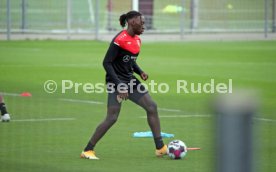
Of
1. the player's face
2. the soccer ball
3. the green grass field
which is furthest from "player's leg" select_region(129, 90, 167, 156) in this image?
the player's face

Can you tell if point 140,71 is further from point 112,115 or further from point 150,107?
point 112,115

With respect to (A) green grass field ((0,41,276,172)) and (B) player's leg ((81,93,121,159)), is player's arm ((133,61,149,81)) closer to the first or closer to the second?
(B) player's leg ((81,93,121,159))

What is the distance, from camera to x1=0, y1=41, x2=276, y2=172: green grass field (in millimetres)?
8688

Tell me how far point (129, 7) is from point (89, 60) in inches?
551

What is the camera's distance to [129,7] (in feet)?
135

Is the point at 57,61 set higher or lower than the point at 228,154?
lower

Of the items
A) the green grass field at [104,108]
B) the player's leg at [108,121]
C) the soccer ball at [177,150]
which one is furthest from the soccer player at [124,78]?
the green grass field at [104,108]

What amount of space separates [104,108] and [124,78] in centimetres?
617

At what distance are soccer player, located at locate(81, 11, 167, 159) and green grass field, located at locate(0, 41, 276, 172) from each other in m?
0.34

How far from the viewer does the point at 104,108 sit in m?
15.2

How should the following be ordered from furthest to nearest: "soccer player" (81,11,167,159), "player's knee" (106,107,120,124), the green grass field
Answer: "player's knee" (106,107,120,124) → "soccer player" (81,11,167,159) → the green grass field

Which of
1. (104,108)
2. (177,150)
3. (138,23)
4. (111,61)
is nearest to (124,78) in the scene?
(111,61)

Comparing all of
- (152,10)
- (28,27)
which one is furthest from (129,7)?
(28,27)

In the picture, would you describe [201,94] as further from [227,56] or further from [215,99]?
[215,99]
